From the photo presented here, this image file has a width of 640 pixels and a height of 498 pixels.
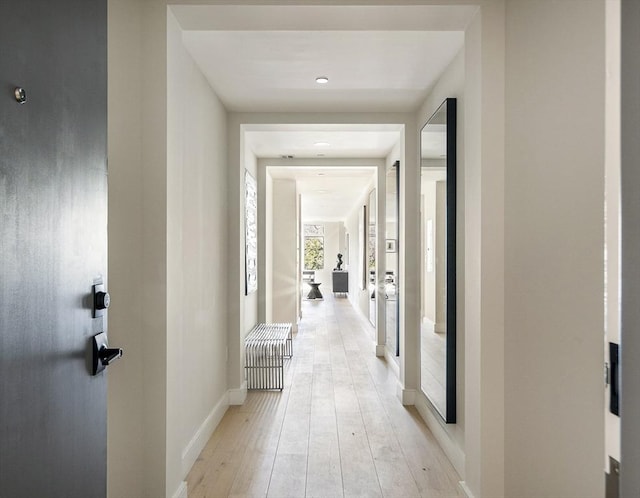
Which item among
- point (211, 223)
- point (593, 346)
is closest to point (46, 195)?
point (593, 346)

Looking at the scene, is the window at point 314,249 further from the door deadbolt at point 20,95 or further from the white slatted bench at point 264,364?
the door deadbolt at point 20,95

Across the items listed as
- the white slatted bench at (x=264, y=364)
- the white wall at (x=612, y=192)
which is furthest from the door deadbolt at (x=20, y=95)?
the white slatted bench at (x=264, y=364)

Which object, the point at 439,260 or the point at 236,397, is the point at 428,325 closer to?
the point at 439,260

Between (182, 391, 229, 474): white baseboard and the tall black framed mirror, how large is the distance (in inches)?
62.6

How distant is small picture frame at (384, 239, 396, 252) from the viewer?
14.6 ft

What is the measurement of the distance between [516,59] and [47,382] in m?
2.03

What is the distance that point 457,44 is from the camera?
2438 millimetres

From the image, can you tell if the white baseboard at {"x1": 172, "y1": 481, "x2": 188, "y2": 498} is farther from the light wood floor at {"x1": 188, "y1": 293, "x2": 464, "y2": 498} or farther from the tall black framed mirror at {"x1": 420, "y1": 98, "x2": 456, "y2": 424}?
the tall black framed mirror at {"x1": 420, "y1": 98, "x2": 456, "y2": 424}

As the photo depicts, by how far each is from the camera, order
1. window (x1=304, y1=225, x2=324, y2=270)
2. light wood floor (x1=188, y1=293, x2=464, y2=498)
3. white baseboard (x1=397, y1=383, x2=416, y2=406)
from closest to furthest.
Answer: light wood floor (x1=188, y1=293, x2=464, y2=498)
white baseboard (x1=397, y1=383, x2=416, y2=406)
window (x1=304, y1=225, x2=324, y2=270)

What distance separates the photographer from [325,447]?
→ 109 inches

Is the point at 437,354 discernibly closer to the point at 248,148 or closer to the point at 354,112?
the point at 354,112

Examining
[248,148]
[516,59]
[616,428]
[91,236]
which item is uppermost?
[248,148]

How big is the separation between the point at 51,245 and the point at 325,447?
235 centimetres

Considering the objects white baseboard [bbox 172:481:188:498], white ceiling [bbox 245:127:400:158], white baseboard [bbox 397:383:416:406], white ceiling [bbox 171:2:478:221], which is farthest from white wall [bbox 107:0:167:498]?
white baseboard [bbox 397:383:416:406]
